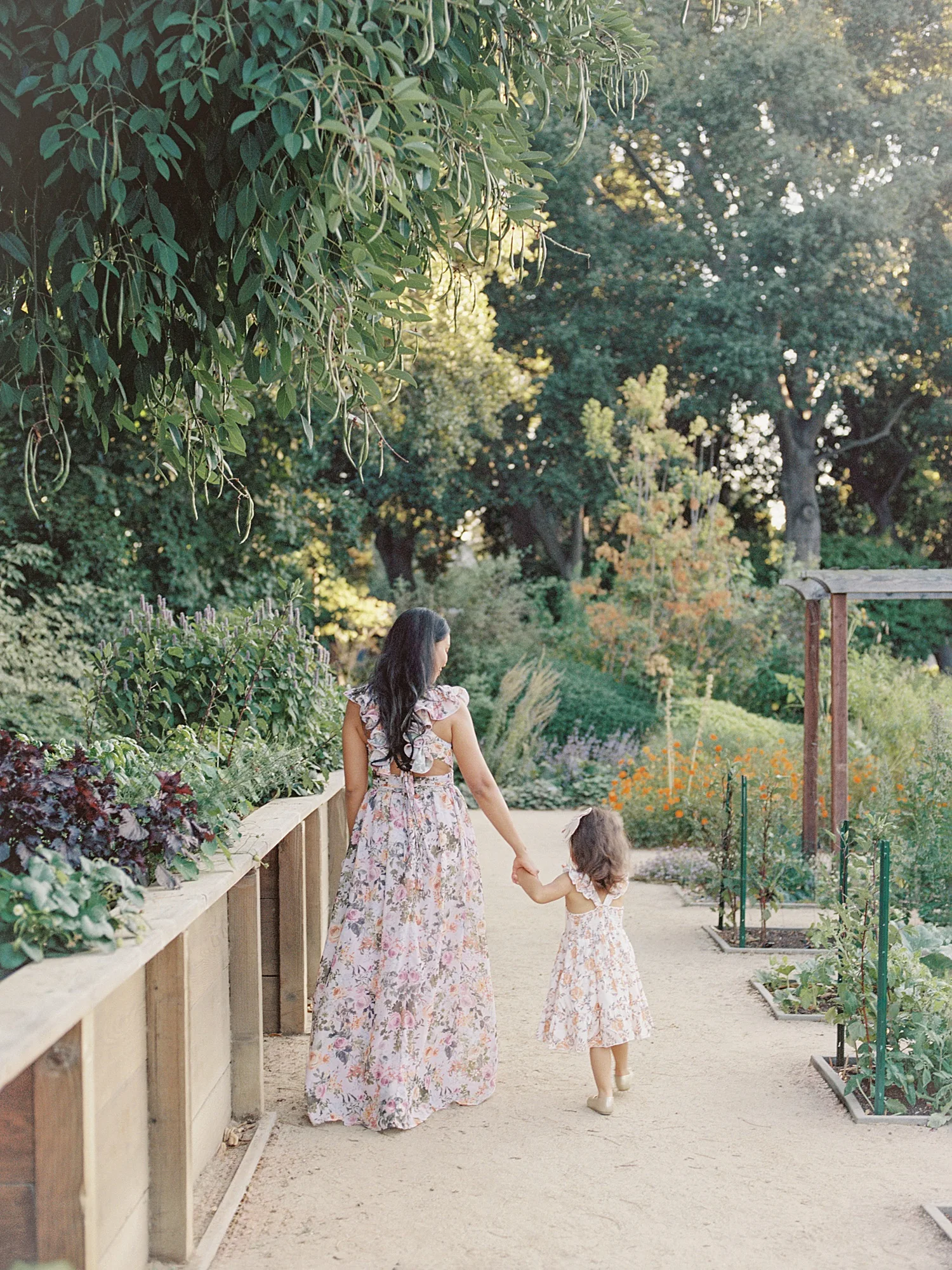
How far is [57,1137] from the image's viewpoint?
2.26 metres

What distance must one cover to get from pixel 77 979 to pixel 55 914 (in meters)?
0.23

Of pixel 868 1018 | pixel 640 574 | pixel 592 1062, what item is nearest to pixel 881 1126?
pixel 868 1018

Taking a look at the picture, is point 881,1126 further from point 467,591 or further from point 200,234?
point 467,591

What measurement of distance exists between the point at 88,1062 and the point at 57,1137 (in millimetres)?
136

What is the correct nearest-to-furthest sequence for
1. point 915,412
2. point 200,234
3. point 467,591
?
point 200,234 → point 467,591 → point 915,412

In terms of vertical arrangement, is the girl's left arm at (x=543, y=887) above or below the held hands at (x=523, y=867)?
below

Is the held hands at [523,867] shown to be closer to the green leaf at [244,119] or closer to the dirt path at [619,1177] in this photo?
the dirt path at [619,1177]

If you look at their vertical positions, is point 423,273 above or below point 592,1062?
above

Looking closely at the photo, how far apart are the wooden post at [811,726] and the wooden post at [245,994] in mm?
4806

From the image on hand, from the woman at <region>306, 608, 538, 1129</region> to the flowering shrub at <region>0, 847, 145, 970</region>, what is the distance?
1.59 m

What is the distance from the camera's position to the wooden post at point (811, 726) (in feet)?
26.1

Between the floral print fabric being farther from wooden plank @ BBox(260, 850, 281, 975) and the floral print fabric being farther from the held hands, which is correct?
wooden plank @ BBox(260, 850, 281, 975)

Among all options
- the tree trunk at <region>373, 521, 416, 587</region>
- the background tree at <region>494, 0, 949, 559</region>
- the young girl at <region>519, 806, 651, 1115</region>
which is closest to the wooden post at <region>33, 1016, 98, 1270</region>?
the young girl at <region>519, 806, 651, 1115</region>

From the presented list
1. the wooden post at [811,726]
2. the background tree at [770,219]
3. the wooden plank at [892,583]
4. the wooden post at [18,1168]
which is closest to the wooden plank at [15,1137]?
the wooden post at [18,1168]
